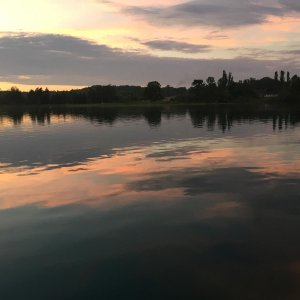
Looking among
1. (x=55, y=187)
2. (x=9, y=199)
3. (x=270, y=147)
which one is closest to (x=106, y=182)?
(x=55, y=187)

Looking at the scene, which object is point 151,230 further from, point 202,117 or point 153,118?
point 153,118

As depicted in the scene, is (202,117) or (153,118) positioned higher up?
(202,117)

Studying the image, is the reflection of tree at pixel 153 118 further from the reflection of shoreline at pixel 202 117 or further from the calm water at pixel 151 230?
the calm water at pixel 151 230

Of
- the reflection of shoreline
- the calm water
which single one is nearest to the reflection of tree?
the reflection of shoreline

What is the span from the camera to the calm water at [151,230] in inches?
471

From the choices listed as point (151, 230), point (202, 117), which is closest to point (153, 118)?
point (202, 117)

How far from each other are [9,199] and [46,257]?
29.9 ft

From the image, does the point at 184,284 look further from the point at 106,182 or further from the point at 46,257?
the point at 106,182

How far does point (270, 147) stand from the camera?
41188mm

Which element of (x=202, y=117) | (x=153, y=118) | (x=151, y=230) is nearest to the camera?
(x=151, y=230)

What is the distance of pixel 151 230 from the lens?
16.5 metres

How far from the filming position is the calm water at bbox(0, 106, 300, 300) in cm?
1196

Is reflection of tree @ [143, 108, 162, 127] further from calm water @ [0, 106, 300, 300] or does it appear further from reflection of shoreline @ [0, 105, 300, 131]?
calm water @ [0, 106, 300, 300]

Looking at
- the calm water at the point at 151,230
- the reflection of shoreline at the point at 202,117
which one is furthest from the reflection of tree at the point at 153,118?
the calm water at the point at 151,230
